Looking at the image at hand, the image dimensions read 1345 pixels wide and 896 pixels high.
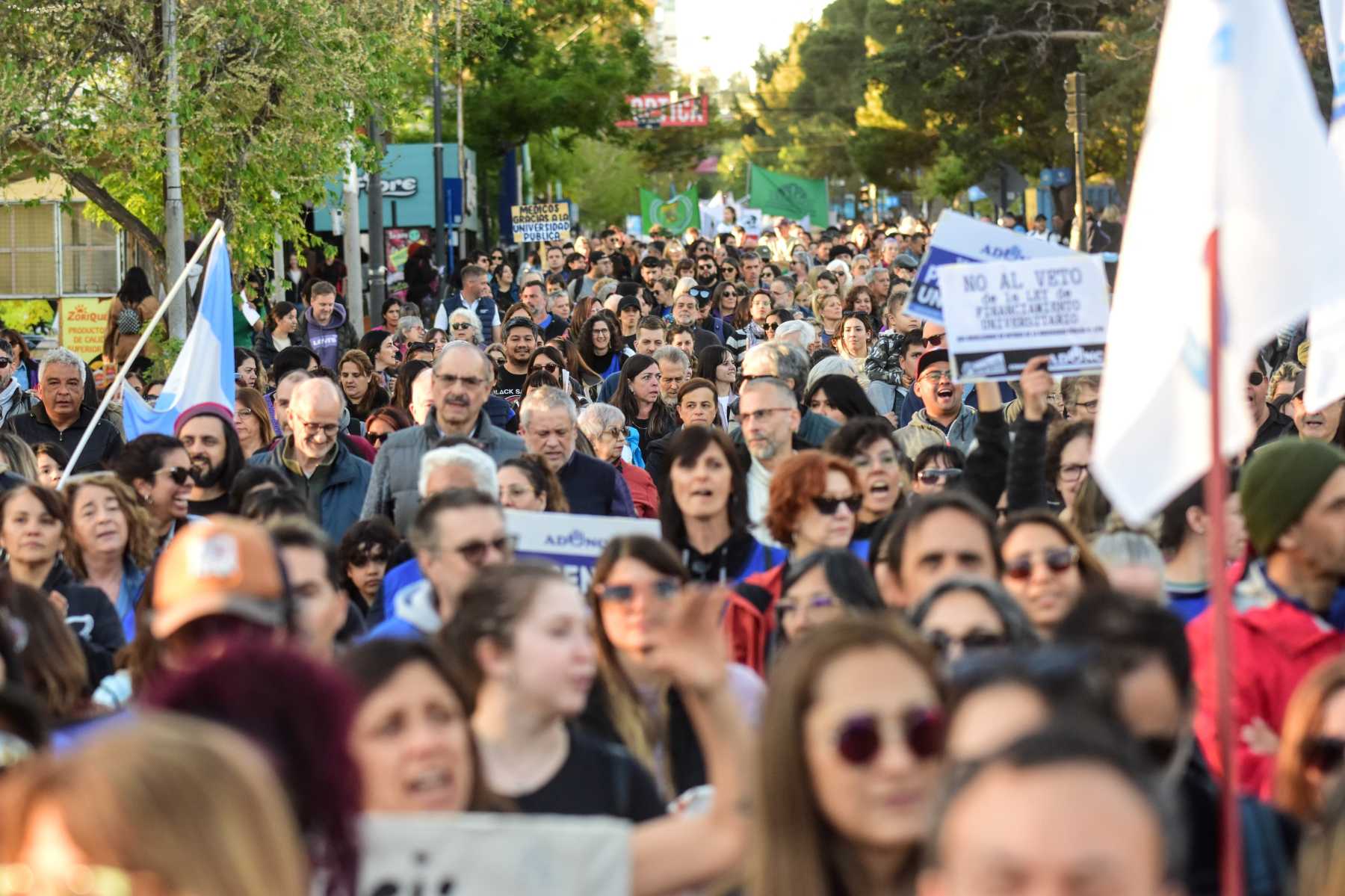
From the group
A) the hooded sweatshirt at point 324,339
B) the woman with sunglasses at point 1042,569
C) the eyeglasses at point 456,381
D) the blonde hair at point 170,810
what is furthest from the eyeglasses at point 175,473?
the hooded sweatshirt at point 324,339

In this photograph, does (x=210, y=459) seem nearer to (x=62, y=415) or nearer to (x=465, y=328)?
(x=62, y=415)

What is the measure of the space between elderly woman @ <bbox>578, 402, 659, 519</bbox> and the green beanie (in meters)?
4.86

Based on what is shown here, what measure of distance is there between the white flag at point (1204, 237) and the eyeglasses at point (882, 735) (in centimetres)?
138

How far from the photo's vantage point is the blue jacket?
1009cm

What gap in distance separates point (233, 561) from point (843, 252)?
2380 cm

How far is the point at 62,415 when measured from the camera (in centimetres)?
1205

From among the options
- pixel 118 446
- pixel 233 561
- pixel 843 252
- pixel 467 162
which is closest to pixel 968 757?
pixel 233 561

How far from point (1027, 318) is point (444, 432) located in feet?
9.35

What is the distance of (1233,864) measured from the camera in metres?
3.89

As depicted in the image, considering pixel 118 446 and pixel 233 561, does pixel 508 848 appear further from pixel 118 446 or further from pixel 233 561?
pixel 118 446

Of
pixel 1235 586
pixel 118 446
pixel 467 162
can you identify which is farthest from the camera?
pixel 467 162

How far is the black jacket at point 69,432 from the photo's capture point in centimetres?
1184

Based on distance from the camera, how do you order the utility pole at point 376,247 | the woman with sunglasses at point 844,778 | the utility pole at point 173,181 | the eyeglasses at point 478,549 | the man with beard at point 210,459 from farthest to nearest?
the utility pole at point 376,247 → the utility pole at point 173,181 → the man with beard at point 210,459 → the eyeglasses at point 478,549 → the woman with sunglasses at point 844,778

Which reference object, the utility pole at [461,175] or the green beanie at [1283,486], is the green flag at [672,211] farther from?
the green beanie at [1283,486]
